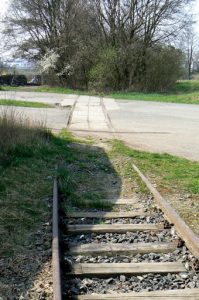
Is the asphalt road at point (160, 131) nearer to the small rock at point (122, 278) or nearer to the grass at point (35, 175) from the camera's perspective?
the grass at point (35, 175)

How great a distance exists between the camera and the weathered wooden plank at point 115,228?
223 inches

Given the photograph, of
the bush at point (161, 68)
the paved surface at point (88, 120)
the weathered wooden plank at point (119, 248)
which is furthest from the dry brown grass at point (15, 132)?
the bush at point (161, 68)

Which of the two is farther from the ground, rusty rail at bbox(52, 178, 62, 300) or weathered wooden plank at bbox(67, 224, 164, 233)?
rusty rail at bbox(52, 178, 62, 300)

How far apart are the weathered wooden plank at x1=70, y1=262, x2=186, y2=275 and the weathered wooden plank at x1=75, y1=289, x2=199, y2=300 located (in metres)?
0.48

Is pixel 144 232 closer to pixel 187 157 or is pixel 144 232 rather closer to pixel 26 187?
pixel 26 187

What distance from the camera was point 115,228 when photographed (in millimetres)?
5738

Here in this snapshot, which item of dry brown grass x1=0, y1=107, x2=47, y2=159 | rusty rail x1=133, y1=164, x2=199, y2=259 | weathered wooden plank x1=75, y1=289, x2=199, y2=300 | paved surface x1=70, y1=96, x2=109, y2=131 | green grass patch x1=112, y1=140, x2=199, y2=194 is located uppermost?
dry brown grass x1=0, y1=107, x2=47, y2=159

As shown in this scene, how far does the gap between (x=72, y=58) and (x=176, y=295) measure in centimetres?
4043

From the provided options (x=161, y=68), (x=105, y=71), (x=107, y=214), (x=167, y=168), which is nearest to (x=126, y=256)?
(x=107, y=214)

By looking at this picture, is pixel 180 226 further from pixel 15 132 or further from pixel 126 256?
pixel 15 132

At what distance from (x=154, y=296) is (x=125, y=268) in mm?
663

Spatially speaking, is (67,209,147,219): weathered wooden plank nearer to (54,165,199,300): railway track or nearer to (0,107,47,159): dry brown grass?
(54,165,199,300): railway track

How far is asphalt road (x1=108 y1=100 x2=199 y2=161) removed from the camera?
42.0ft

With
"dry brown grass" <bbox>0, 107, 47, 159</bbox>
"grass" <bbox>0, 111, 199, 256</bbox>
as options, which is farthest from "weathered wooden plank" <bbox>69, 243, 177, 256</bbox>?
"dry brown grass" <bbox>0, 107, 47, 159</bbox>
